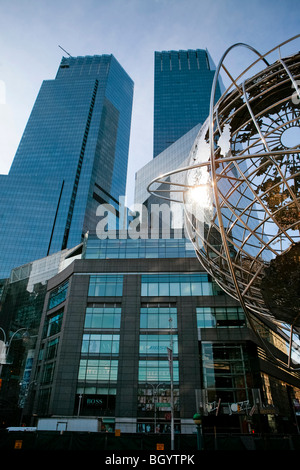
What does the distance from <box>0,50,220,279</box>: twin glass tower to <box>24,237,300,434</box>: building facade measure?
6600cm

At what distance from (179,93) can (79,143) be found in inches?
2274

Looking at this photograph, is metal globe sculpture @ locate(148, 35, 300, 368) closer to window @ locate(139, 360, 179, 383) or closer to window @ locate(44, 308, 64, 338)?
window @ locate(139, 360, 179, 383)

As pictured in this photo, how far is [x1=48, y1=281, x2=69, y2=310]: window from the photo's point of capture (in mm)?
41256

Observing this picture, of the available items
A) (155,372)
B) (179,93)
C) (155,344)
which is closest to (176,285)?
(155,344)

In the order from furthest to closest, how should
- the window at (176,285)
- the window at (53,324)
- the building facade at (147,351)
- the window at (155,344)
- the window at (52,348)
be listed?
the window at (53,324)
the window at (52,348)
the window at (176,285)
the window at (155,344)
the building facade at (147,351)

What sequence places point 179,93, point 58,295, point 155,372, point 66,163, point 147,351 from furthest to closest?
point 179,93
point 66,163
point 58,295
point 147,351
point 155,372

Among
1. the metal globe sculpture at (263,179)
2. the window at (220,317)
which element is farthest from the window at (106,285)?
the metal globe sculpture at (263,179)

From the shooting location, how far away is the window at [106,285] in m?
38.3

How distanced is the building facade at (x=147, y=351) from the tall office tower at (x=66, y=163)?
65.7m

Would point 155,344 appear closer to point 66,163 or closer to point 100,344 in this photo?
point 100,344

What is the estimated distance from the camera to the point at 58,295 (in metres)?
42.8

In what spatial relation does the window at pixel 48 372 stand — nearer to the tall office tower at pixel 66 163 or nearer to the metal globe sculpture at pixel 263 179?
the metal globe sculpture at pixel 263 179
